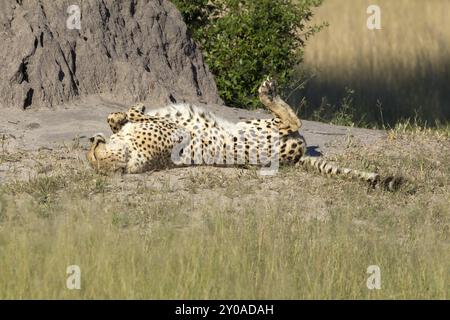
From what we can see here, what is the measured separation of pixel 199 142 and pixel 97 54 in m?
1.91

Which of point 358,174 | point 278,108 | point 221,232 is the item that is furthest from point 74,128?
point 221,232

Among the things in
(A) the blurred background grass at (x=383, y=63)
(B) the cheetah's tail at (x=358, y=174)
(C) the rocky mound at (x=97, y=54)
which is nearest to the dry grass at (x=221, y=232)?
(B) the cheetah's tail at (x=358, y=174)

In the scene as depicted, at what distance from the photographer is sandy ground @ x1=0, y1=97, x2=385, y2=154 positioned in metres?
9.51

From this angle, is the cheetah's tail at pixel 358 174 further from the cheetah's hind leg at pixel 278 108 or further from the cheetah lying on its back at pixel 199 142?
the cheetah's hind leg at pixel 278 108

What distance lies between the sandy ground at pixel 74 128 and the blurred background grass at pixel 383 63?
360 cm

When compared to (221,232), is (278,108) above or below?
above

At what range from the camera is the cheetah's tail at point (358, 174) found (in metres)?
8.62

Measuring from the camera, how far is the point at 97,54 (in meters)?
10.5

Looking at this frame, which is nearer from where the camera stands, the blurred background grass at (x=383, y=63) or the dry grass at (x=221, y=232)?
the dry grass at (x=221, y=232)

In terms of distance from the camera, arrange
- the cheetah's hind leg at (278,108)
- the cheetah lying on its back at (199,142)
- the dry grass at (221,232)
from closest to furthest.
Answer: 1. the dry grass at (221,232)
2. the cheetah lying on its back at (199,142)
3. the cheetah's hind leg at (278,108)

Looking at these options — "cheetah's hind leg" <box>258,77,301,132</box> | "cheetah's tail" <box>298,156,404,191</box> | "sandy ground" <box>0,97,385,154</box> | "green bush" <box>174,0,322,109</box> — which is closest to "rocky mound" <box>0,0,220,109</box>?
"sandy ground" <box>0,97,385,154</box>

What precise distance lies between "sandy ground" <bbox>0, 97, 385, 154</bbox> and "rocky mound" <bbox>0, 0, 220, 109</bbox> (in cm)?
14

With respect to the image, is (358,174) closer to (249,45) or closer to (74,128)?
(74,128)
